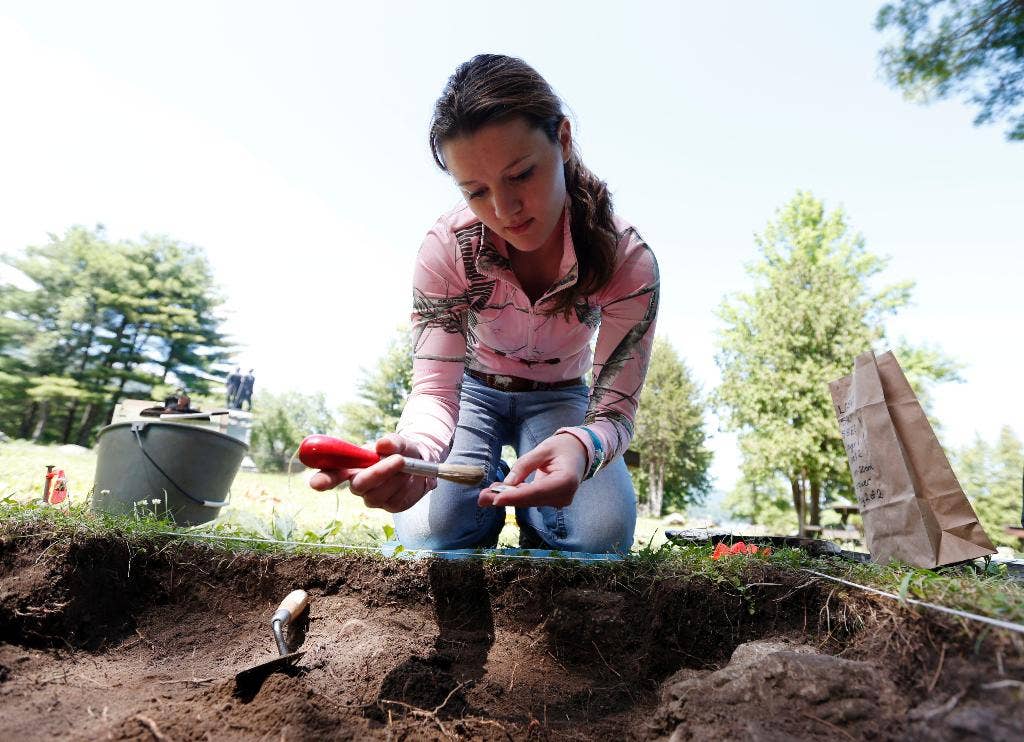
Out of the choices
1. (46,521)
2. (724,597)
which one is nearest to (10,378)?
(46,521)

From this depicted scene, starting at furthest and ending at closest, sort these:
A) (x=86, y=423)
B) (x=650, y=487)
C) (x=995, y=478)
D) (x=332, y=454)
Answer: (x=650, y=487) → (x=86, y=423) → (x=995, y=478) → (x=332, y=454)

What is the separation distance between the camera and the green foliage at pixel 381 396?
86.8ft

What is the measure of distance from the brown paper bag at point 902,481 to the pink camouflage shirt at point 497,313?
2.15 ft

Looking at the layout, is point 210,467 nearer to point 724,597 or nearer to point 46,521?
point 46,521

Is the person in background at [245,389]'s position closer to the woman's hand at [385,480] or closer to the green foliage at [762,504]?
the woman's hand at [385,480]

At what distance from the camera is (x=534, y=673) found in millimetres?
1411

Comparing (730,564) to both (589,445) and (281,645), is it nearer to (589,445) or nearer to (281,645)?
(589,445)

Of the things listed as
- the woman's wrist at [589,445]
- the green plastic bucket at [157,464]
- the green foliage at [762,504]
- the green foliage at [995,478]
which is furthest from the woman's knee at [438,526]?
the green foliage at [762,504]

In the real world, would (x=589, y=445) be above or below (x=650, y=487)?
below

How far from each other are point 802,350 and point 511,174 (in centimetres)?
1372

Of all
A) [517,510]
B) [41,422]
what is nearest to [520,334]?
[517,510]

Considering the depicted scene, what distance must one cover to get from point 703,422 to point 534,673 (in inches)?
1007

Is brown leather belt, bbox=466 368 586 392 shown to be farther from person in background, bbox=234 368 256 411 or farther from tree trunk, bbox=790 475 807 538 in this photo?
person in background, bbox=234 368 256 411

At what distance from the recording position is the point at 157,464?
3.48 meters
